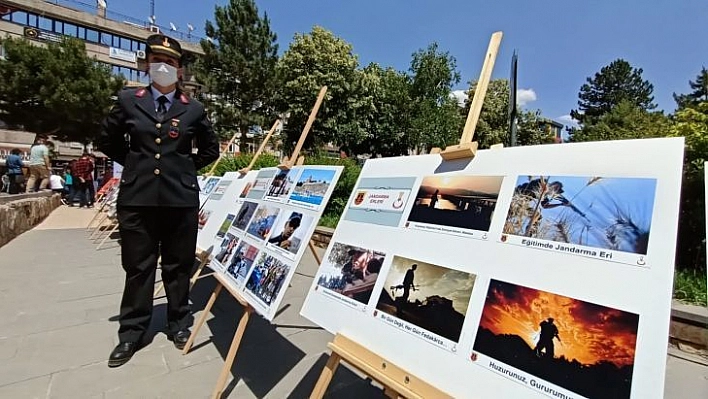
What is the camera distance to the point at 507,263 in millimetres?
1069

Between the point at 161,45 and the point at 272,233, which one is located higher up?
the point at 161,45

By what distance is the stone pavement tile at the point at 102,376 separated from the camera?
1894 mm

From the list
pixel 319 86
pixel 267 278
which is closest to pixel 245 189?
pixel 267 278

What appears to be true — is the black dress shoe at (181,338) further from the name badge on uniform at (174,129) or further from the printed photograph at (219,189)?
the printed photograph at (219,189)

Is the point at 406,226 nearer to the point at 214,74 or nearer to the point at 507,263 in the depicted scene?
the point at 507,263

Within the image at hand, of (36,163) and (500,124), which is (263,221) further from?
(500,124)

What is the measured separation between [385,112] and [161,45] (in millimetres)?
21757

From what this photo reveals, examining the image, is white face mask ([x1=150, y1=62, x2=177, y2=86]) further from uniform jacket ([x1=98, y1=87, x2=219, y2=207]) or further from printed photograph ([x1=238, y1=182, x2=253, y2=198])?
printed photograph ([x1=238, y1=182, x2=253, y2=198])

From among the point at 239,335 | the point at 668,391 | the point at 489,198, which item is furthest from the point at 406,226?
the point at 668,391

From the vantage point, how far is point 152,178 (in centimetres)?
227

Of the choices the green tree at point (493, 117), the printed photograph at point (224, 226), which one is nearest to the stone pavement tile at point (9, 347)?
the printed photograph at point (224, 226)

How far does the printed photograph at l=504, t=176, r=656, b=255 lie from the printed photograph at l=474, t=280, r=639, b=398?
0.55ft

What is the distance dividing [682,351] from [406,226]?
7.80 ft

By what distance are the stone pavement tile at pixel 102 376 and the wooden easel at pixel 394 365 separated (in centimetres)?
131
